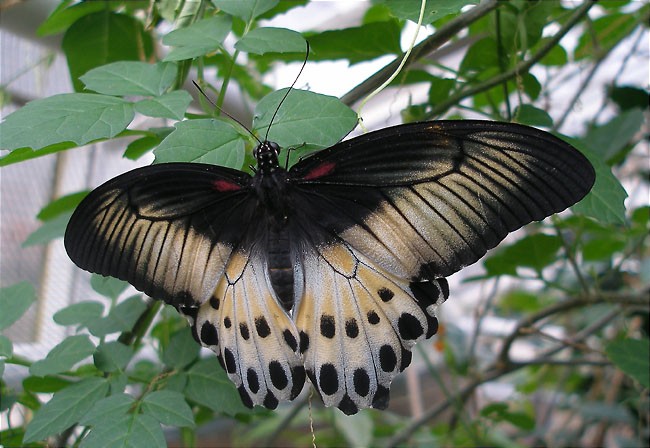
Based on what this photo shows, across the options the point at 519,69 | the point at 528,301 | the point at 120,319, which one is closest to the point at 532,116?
the point at 519,69

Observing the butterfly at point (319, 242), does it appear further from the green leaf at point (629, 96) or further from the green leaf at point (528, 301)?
the green leaf at point (528, 301)

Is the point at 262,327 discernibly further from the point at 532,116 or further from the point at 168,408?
the point at 532,116

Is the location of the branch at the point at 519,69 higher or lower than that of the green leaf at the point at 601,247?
higher

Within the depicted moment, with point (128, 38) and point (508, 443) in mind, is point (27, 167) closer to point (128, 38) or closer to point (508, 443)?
point (128, 38)

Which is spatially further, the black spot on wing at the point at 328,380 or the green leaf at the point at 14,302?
the green leaf at the point at 14,302

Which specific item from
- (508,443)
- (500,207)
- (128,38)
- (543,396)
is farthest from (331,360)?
(543,396)

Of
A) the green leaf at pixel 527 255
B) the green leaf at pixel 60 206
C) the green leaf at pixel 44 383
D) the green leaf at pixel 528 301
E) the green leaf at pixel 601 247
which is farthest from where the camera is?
the green leaf at pixel 528 301

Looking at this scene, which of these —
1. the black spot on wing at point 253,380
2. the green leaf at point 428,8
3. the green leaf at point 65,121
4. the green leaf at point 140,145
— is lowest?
the black spot on wing at point 253,380

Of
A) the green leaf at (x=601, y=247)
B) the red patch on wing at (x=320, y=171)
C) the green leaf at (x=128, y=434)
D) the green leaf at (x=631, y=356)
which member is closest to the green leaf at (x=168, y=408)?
the green leaf at (x=128, y=434)
